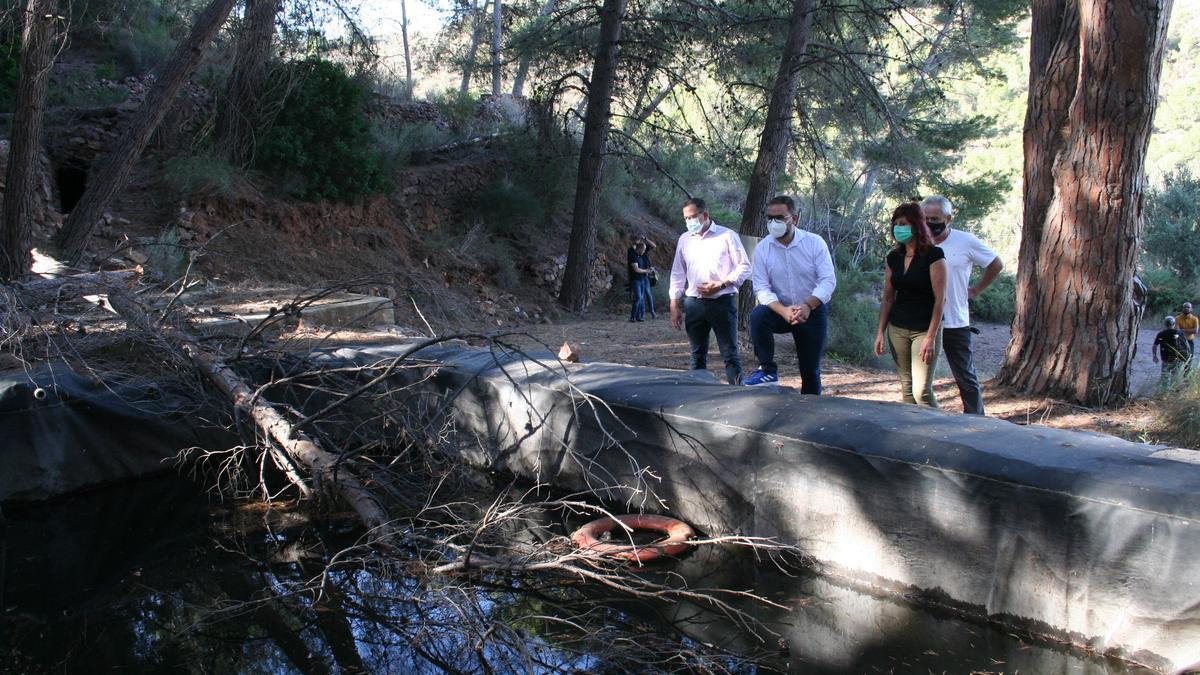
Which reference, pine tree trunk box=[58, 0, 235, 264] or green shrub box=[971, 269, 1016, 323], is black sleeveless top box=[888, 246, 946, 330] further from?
green shrub box=[971, 269, 1016, 323]

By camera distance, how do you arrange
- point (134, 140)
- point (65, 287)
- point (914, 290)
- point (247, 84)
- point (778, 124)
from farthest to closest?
point (247, 84), point (778, 124), point (134, 140), point (65, 287), point (914, 290)

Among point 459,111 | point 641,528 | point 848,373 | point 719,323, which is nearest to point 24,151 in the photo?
point 719,323

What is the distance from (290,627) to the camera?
4371 mm

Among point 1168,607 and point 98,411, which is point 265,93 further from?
point 1168,607

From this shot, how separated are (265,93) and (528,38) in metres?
4.27

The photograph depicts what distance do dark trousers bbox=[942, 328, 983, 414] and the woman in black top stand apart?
0.49 feet

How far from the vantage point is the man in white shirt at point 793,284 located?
6.08m

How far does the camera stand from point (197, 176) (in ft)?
44.6

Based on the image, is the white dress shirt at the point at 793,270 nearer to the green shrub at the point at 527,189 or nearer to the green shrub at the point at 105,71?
the green shrub at the point at 527,189

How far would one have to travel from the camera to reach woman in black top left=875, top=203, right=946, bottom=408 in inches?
209

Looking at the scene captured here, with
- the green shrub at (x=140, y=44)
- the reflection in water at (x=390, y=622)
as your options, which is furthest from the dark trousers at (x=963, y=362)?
the green shrub at (x=140, y=44)

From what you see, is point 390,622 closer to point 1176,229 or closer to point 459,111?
point 459,111

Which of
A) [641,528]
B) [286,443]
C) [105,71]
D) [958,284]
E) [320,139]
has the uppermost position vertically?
[105,71]

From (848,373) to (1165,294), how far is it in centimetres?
1875
